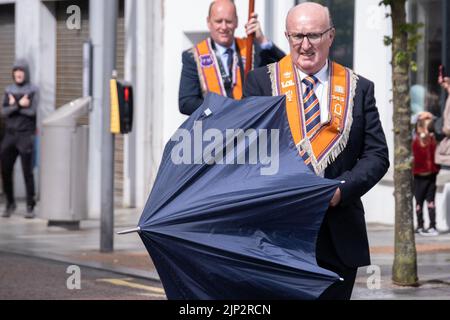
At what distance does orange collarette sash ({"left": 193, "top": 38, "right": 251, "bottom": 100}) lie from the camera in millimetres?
9391

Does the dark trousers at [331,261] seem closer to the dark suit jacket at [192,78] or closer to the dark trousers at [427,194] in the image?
the dark suit jacket at [192,78]

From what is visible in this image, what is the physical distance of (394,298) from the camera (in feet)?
32.5

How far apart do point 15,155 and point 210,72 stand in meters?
8.86

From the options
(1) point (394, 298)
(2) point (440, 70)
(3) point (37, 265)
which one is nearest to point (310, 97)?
(1) point (394, 298)

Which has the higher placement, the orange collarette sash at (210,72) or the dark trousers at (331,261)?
the orange collarette sash at (210,72)

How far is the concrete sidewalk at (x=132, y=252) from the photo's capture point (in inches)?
415

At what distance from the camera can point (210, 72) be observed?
372 inches

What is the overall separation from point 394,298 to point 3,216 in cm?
890

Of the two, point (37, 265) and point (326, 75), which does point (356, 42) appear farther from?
point (326, 75)
